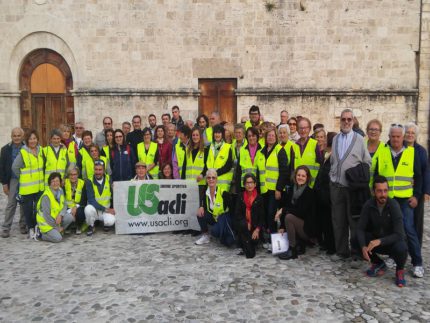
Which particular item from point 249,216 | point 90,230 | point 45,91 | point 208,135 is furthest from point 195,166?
point 45,91

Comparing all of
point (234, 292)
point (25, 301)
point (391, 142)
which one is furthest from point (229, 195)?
point (25, 301)

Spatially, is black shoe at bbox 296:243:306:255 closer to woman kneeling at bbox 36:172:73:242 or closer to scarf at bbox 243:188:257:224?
scarf at bbox 243:188:257:224

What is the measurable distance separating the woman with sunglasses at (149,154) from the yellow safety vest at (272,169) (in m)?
2.32

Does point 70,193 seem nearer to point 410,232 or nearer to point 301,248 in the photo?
point 301,248

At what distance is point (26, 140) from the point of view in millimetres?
7047

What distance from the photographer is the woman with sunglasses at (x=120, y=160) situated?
7.55 m

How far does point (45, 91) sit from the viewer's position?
13.0 m

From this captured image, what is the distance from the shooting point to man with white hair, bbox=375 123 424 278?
508 cm

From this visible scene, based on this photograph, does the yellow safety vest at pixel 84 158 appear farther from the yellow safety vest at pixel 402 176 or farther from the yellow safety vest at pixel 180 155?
the yellow safety vest at pixel 402 176

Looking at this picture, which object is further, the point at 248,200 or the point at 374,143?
the point at 248,200

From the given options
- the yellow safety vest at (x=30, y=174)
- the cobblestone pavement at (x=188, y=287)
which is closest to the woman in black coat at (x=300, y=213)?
the cobblestone pavement at (x=188, y=287)

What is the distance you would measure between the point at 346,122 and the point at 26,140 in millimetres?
5199

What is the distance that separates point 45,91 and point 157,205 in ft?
25.4

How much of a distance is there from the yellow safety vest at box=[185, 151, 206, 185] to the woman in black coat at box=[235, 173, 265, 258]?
46.4 inches
